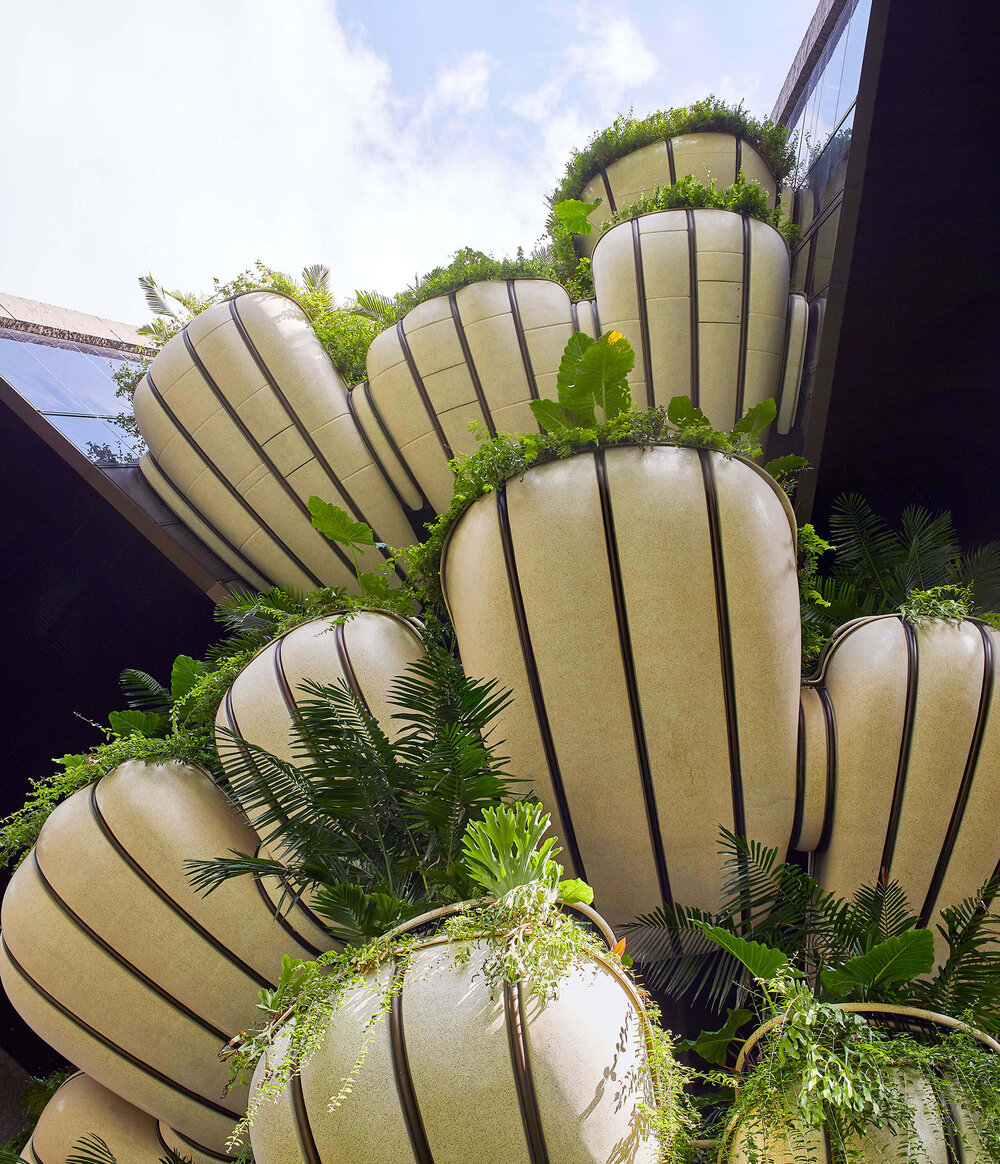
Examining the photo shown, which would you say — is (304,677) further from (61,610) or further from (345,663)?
(61,610)

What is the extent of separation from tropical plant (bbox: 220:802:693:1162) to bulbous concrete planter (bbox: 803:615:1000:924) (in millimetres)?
1807

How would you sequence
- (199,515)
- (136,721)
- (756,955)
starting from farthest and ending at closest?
(199,515), (136,721), (756,955)

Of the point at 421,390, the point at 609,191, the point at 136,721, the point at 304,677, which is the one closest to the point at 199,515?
the point at 136,721

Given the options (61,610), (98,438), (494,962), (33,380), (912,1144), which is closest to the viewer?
(912,1144)

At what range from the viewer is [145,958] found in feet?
14.9

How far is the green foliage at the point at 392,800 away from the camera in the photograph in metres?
3.18

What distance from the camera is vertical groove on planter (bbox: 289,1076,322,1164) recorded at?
2520 millimetres

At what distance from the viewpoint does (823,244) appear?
6160mm

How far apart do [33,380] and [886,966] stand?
8.55 m

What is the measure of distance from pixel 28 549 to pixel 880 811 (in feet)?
23.4

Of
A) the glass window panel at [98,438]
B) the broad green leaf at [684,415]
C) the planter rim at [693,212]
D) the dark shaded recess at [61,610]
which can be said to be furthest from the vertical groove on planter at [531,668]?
the glass window panel at [98,438]

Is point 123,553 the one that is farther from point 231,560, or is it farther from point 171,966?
point 171,966

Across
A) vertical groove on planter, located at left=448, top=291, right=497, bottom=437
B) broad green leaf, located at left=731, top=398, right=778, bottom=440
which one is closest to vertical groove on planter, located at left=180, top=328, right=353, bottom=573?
vertical groove on planter, located at left=448, top=291, right=497, bottom=437

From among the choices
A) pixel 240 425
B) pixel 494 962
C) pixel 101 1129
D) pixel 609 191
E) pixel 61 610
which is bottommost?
pixel 101 1129
